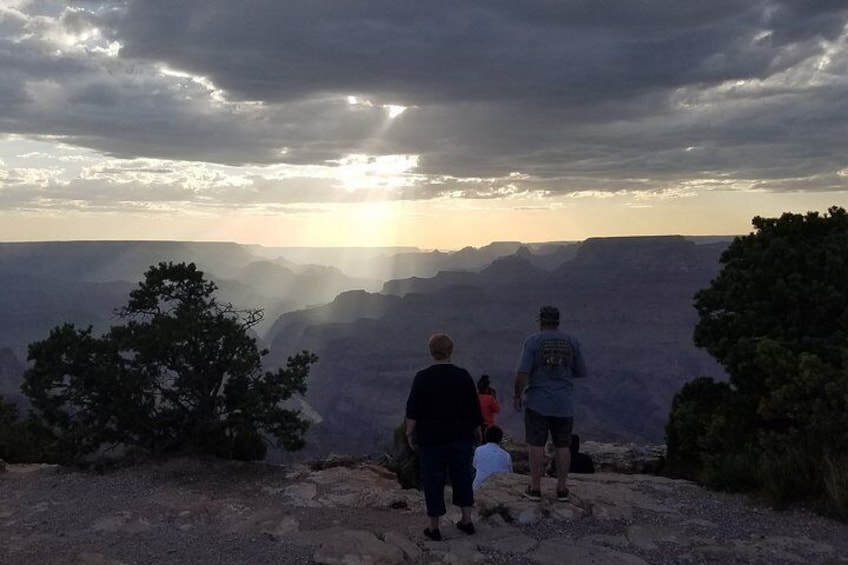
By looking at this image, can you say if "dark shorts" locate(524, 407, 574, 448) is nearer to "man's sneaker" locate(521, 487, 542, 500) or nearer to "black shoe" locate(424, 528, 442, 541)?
"man's sneaker" locate(521, 487, 542, 500)

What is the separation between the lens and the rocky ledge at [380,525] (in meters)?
6.08

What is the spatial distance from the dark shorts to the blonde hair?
1315mm

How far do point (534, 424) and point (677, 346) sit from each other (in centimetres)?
7705

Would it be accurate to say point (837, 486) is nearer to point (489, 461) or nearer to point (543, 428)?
point (543, 428)

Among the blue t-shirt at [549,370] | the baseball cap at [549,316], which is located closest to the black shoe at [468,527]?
the blue t-shirt at [549,370]

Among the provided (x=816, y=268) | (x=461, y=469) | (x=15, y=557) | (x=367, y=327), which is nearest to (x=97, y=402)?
(x=15, y=557)

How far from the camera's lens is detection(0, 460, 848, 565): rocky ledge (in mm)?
6082

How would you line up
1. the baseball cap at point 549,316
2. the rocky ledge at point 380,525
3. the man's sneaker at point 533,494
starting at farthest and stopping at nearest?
the man's sneaker at point 533,494 → the baseball cap at point 549,316 → the rocky ledge at point 380,525

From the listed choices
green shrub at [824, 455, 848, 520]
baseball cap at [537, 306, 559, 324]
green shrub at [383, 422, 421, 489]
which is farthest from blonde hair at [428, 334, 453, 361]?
green shrub at [383, 422, 421, 489]

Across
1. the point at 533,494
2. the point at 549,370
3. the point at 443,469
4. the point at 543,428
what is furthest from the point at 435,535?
the point at 549,370

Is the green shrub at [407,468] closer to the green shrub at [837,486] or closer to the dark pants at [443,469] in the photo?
the dark pants at [443,469]

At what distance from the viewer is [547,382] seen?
695 cm

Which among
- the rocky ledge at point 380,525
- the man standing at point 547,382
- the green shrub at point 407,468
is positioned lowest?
the green shrub at point 407,468

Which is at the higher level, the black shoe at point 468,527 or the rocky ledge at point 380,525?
the black shoe at point 468,527
